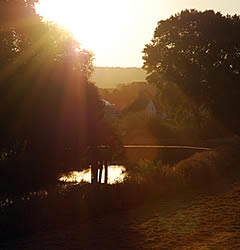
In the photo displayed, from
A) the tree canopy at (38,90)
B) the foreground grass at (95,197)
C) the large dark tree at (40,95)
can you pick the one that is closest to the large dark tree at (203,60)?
the foreground grass at (95,197)

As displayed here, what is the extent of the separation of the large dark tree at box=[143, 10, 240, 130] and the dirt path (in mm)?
35664

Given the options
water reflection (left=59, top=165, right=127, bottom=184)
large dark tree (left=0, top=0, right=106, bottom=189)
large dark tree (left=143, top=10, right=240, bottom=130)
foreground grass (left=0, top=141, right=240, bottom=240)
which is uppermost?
large dark tree (left=143, top=10, right=240, bottom=130)

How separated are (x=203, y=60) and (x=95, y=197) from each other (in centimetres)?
3853

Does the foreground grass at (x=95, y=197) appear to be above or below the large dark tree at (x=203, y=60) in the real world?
below

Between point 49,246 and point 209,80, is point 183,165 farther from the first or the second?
point 209,80

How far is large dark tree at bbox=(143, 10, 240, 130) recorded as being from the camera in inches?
1970

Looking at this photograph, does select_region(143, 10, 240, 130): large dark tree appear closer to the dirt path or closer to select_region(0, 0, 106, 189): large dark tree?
select_region(0, 0, 106, 189): large dark tree

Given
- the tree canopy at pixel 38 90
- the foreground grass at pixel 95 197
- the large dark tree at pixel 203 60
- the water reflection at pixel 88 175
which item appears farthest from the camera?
the large dark tree at pixel 203 60

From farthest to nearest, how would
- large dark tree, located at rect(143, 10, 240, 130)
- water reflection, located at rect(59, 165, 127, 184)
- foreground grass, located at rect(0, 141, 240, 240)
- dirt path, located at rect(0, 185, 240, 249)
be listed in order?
large dark tree, located at rect(143, 10, 240, 130), water reflection, located at rect(59, 165, 127, 184), foreground grass, located at rect(0, 141, 240, 240), dirt path, located at rect(0, 185, 240, 249)

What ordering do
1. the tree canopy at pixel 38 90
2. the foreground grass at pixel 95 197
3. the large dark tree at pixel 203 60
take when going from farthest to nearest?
the large dark tree at pixel 203 60 → the tree canopy at pixel 38 90 → the foreground grass at pixel 95 197

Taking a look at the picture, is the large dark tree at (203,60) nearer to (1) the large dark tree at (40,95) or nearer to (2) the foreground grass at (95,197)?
(2) the foreground grass at (95,197)

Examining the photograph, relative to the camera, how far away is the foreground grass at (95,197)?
1253cm

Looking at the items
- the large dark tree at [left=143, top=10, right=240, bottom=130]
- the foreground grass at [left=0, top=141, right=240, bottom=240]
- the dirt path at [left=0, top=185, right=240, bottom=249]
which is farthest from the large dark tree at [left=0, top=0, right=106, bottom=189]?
the large dark tree at [left=143, top=10, right=240, bottom=130]

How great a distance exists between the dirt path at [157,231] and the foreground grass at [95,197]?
0.65 meters
